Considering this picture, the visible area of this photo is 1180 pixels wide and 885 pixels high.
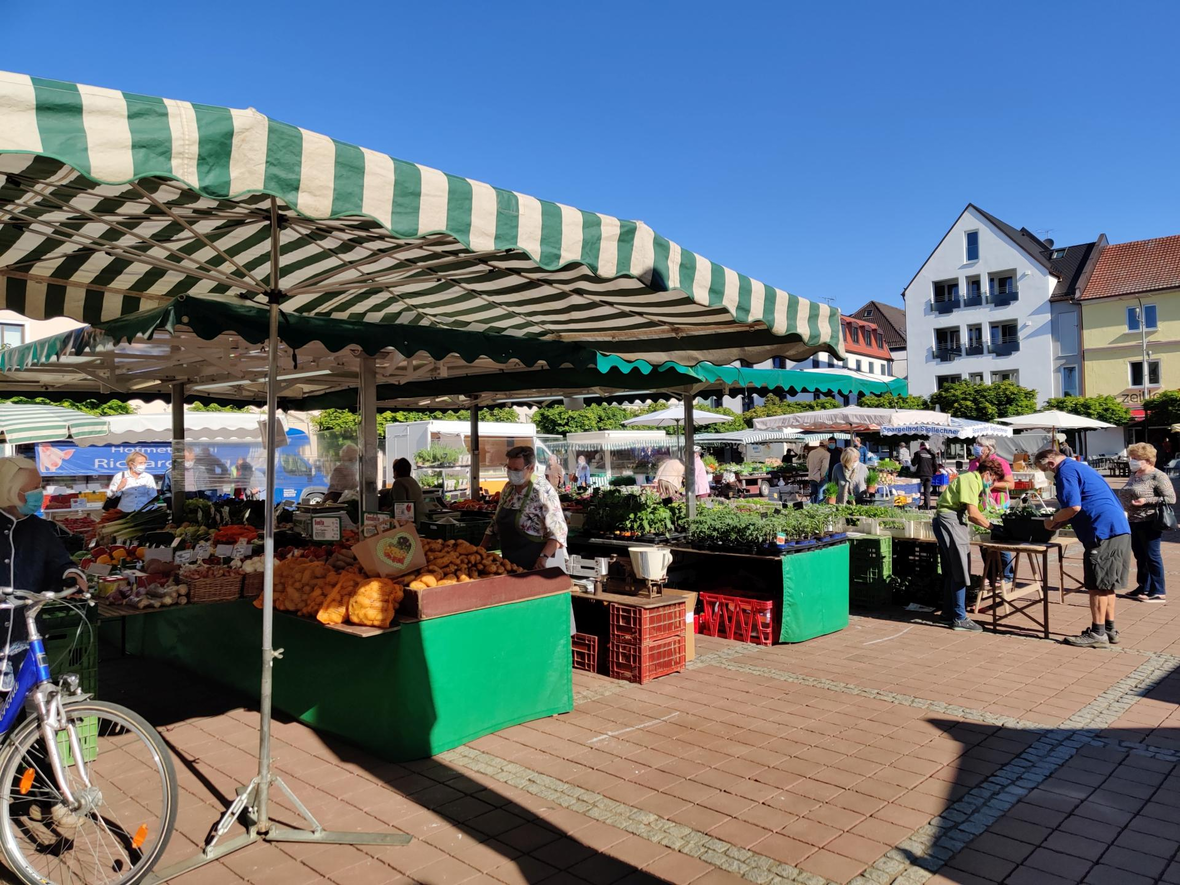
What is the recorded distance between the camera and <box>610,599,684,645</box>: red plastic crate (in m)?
5.74

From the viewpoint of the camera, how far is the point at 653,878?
125 inches

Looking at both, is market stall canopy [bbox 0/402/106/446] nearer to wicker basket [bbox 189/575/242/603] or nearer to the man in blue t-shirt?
wicker basket [bbox 189/575/242/603]

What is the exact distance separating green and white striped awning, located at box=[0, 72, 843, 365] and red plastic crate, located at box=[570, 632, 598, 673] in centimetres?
228

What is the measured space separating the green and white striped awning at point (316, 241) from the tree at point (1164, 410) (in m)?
33.7

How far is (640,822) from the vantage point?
3670 mm

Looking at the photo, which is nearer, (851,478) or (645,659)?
(645,659)

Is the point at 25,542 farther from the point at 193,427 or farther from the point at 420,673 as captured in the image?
the point at 193,427

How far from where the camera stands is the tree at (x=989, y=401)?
34125mm

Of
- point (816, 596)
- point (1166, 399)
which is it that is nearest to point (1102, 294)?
point (1166, 399)

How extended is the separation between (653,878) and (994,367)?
154 feet

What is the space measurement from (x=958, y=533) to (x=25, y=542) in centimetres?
689

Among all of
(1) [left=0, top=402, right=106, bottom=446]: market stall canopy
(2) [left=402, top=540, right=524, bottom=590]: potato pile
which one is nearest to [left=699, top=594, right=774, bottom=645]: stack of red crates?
(2) [left=402, top=540, right=524, bottom=590]: potato pile

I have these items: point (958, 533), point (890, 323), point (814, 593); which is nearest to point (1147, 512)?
point (958, 533)

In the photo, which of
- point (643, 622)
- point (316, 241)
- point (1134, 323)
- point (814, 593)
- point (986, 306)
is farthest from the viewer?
point (986, 306)
